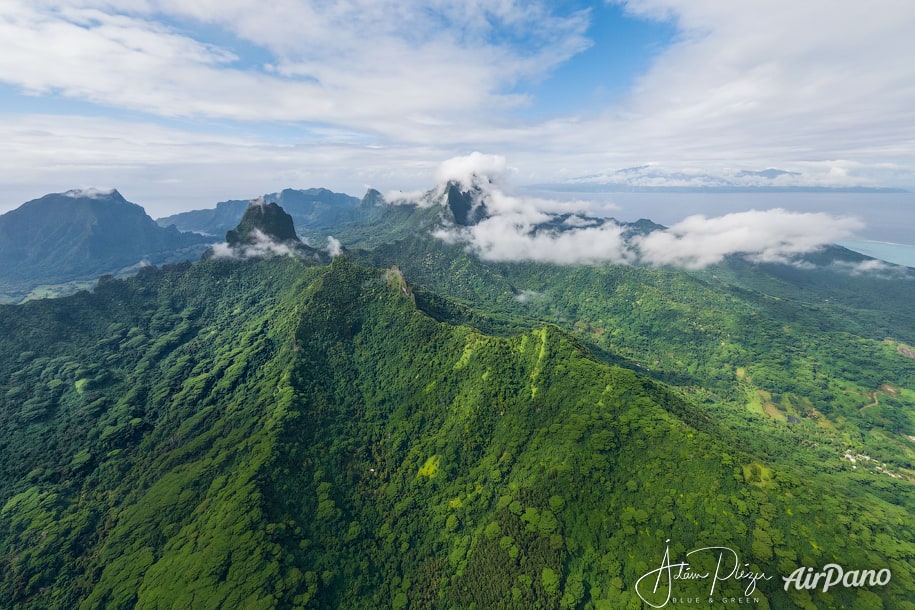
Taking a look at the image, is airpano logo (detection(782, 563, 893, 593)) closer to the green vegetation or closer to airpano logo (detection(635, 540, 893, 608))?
airpano logo (detection(635, 540, 893, 608))

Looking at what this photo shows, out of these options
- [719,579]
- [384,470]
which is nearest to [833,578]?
[719,579]

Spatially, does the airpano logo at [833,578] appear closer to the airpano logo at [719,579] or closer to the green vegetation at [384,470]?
the airpano logo at [719,579]

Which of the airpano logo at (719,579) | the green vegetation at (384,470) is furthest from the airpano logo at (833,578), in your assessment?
the green vegetation at (384,470)

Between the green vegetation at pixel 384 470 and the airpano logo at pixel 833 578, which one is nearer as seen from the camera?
the airpano logo at pixel 833 578

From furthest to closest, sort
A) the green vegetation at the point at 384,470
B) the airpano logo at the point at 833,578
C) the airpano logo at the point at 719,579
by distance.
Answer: the green vegetation at the point at 384,470, the airpano logo at the point at 719,579, the airpano logo at the point at 833,578

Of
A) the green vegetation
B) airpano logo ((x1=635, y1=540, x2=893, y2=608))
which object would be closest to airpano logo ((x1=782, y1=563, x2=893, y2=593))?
airpano logo ((x1=635, y1=540, x2=893, y2=608))

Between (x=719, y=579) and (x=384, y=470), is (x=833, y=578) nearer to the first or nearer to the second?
(x=719, y=579)

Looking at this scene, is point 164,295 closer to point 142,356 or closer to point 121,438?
point 142,356

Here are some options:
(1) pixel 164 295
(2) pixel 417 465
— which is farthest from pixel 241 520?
(1) pixel 164 295
